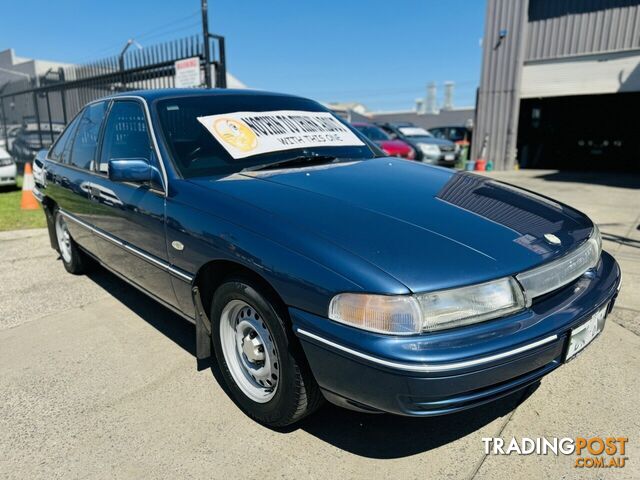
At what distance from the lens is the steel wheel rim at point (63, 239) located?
460cm

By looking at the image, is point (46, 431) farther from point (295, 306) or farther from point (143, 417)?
point (295, 306)

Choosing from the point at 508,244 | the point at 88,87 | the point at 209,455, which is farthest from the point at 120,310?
the point at 88,87

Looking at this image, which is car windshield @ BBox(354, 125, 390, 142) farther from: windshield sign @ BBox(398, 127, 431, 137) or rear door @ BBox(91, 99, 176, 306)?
rear door @ BBox(91, 99, 176, 306)

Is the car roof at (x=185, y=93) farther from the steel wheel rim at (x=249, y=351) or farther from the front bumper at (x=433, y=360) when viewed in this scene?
the front bumper at (x=433, y=360)

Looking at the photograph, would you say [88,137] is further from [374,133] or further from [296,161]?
[374,133]

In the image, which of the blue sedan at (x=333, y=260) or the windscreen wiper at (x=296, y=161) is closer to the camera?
the blue sedan at (x=333, y=260)

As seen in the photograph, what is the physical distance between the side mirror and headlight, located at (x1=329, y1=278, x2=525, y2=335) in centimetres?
148

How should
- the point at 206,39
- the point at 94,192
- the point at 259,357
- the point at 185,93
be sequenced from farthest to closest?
the point at 206,39, the point at 94,192, the point at 185,93, the point at 259,357

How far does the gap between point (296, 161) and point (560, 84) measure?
1422 cm

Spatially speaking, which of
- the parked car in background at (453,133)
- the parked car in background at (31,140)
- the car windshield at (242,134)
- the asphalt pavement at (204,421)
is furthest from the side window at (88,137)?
the parked car in background at (453,133)

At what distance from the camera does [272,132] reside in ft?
10.1

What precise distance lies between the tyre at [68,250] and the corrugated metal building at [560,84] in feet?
45.8

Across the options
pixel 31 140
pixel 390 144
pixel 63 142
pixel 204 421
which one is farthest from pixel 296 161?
pixel 31 140

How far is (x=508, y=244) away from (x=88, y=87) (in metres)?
11.4
